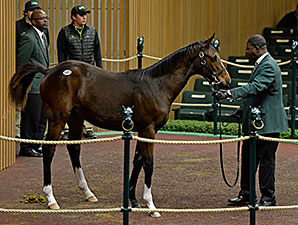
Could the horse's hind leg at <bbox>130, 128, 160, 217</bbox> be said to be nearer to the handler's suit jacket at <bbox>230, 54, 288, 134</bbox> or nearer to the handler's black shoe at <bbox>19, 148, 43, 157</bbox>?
the handler's suit jacket at <bbox>230, 54, 288, 134</bbox>

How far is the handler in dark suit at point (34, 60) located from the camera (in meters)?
9.62

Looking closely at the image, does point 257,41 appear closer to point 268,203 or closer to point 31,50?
point 268,203

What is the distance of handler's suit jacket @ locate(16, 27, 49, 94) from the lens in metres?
9.60

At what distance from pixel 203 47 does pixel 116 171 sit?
2512 millimetres

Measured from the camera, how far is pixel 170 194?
7.70 metres

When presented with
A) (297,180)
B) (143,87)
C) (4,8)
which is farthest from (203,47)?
(4,8)

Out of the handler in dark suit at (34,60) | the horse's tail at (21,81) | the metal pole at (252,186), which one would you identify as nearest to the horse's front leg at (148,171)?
the metal pole at (252,186)

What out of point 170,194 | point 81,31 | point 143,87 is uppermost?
point 81,31

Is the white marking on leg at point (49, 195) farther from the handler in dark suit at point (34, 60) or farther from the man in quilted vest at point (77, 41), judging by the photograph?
the man in quilted vest at point (77, 41)

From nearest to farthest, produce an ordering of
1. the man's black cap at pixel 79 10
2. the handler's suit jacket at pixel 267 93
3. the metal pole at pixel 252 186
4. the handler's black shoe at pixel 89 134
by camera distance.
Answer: the metal pole at pixel 252 186 < the handler's suit jacket at pixel 267 93 < the man's black cap at pixel 79 10 < the handler's black shoe at pixel 89 134

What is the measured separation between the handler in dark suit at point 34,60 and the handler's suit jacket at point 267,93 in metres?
3.62

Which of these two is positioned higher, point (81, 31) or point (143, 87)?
point (81, 31)

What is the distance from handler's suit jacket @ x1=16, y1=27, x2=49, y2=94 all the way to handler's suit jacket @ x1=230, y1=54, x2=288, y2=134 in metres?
3.60

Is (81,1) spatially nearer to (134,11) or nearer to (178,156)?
(134,11)
